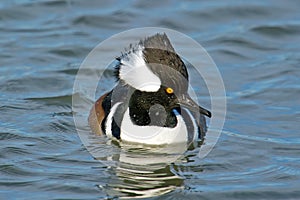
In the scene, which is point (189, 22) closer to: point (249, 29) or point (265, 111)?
point (249, 29)

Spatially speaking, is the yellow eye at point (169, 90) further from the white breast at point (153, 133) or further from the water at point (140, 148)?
the water at point (140, 148)

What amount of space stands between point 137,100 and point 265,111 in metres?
2.92

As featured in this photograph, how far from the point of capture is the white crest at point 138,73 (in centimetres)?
1081

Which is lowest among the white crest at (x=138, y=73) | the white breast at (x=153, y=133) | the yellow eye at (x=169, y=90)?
the white breast at (x=153, y=133)

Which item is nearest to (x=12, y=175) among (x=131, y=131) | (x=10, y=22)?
(x=131, y=131)

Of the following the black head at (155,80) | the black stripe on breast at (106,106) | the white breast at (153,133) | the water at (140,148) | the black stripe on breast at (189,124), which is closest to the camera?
the water at (140,148)

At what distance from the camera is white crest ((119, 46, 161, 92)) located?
1081 cm

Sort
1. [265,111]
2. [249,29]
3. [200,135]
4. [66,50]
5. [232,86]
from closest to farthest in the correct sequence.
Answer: [200,135]
[265,111]
[232,86]
[66,50]
[249,29]

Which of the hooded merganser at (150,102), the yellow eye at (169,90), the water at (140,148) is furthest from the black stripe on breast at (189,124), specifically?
the yellow eye at (169,90)

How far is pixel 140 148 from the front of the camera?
38.9 feet

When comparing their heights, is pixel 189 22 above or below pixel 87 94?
above

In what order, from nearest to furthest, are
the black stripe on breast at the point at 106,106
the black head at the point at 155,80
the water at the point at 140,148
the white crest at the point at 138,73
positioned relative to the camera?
the water at the point at 140,148
the black head at the point at 155,80
the white crest at the point at 138,73
the black stripe on breast at the point at 106,106

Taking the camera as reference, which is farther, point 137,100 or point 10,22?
point 10,22

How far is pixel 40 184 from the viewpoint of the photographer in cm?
1041
